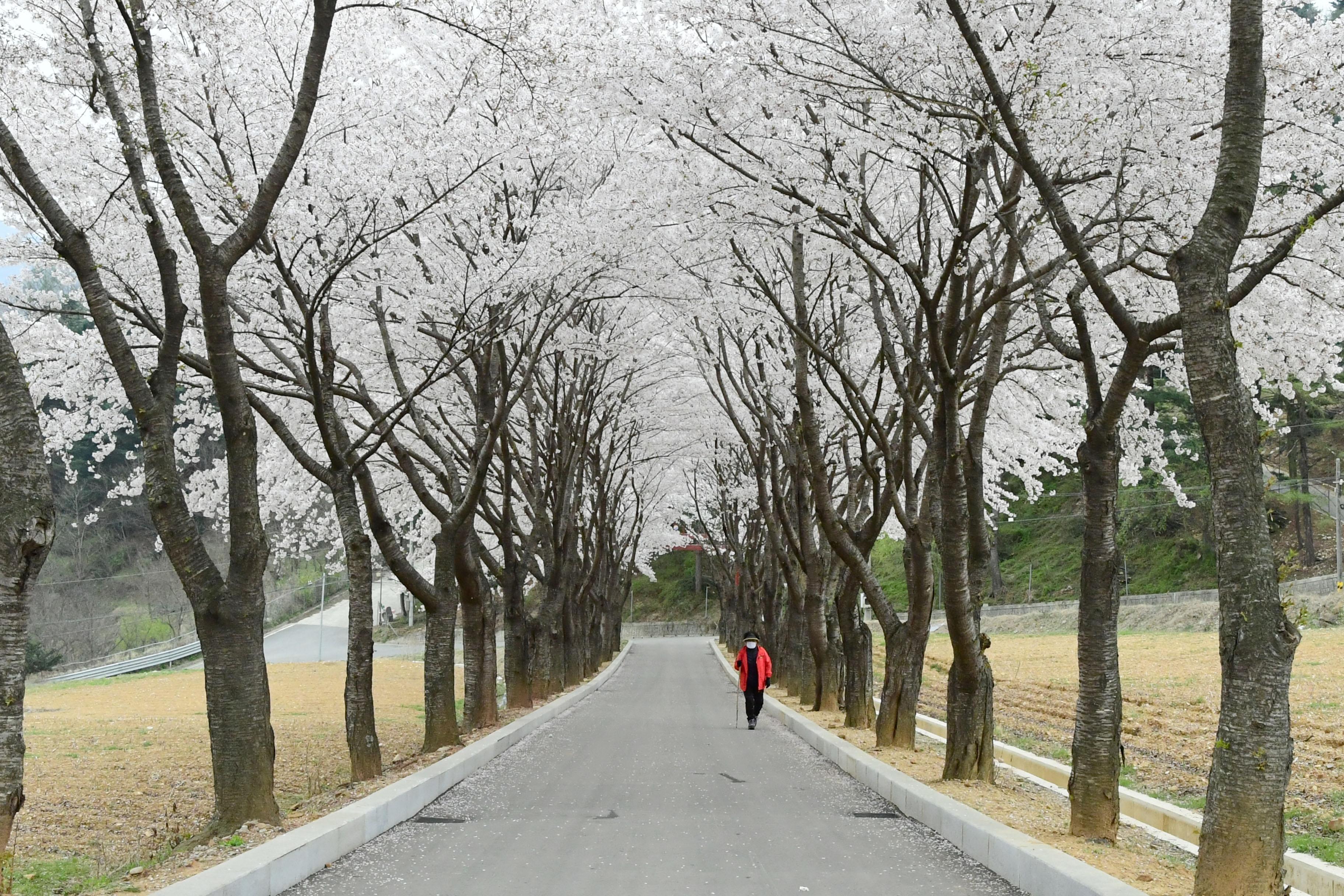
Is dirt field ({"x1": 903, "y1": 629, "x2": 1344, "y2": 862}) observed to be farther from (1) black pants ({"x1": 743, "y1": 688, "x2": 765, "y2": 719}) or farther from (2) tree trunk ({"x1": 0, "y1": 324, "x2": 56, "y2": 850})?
(2) tree trunk ({"x1": 0, "y1": 324, "x2": 56, "y2": 850})

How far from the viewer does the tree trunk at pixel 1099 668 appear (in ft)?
26.5

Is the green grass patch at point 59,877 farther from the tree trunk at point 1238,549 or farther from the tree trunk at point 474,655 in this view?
the tree trunk at point 474,655

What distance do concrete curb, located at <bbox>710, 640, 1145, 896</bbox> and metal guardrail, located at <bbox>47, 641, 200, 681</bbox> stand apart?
42449 millimetres

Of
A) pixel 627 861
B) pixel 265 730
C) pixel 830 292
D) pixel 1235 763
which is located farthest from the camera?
pixel 830 292

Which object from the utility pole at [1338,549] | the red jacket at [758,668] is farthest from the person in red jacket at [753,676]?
the utility pole at [1338,549]

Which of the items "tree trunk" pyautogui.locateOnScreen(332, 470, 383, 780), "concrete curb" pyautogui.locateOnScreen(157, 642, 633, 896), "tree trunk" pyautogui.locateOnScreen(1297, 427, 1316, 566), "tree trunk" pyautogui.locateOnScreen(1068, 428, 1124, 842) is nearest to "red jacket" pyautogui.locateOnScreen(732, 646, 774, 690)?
"concrete curb" pyautogui.locateOnScreen(157, 642, 633, 896)

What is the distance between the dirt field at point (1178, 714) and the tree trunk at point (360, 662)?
8039 mm

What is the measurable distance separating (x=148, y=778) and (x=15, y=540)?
30.7 ft

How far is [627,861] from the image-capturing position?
7777 millimetres

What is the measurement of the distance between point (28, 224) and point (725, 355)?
10.3 metres

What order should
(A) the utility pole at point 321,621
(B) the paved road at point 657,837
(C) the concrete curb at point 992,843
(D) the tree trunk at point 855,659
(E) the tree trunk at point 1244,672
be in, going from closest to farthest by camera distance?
(E) the tree trunk at point 1244,672
(C) the concrete curb at point 992,843
(B) the paved road at point 657,837
(D) the tree trunk at point 855,659
(A) the utility pole at point 321,621

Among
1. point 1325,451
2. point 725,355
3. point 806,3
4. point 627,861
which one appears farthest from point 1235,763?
point 1325,451

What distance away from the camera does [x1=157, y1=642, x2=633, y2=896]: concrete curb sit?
6.20 m

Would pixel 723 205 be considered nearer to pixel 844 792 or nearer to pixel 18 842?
pixel 844 792
